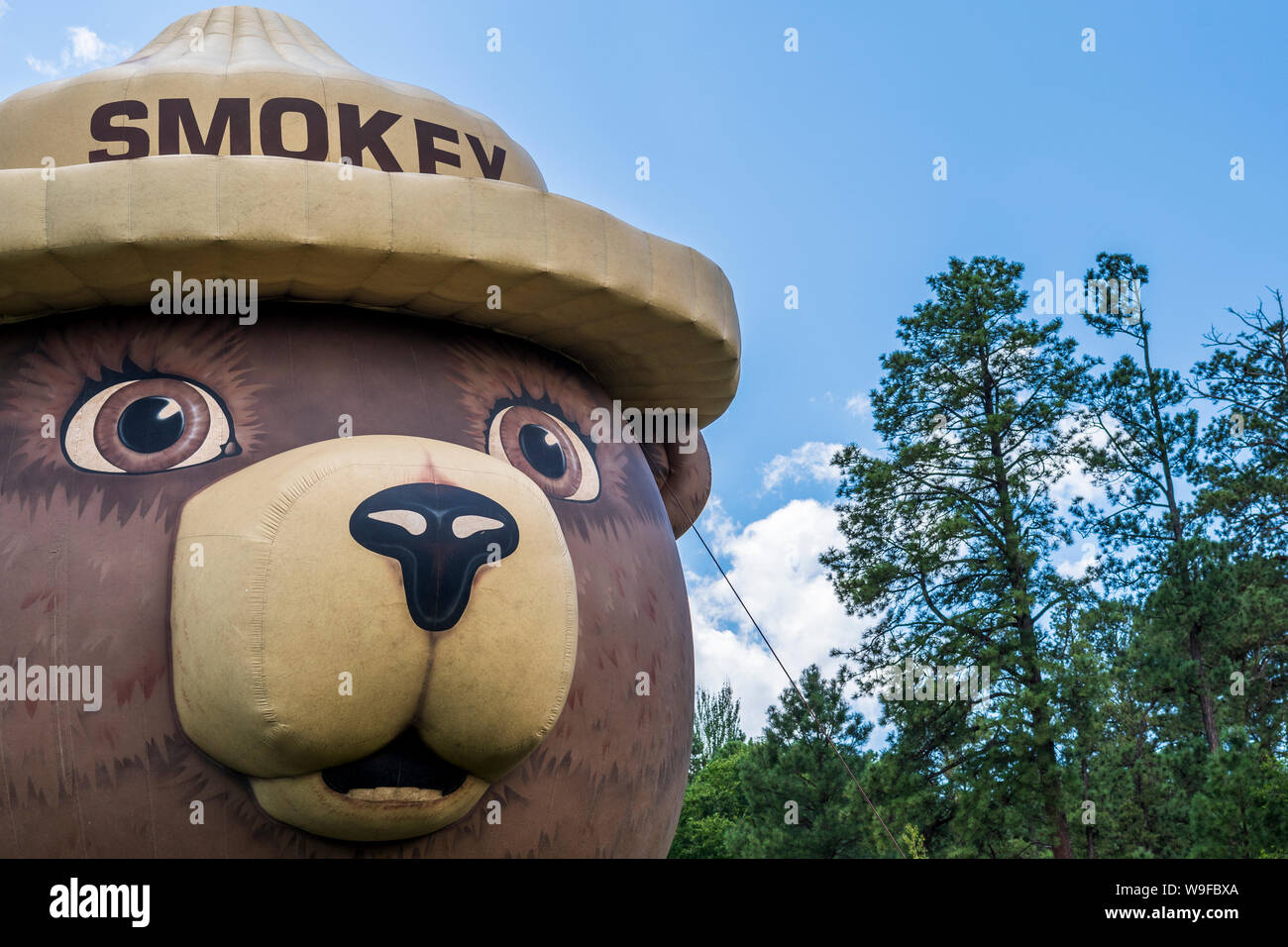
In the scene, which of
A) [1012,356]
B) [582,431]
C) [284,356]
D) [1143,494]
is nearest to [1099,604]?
[1143,494]

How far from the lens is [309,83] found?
17.3 ft

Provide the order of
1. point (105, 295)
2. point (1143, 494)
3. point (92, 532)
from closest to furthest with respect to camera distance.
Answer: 1. point (92, 532)
2. point (105, 295)
3. point (1143, 494)

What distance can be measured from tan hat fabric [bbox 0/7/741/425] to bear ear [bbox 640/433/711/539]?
0.47m

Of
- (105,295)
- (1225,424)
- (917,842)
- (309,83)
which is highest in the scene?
(1225,424)

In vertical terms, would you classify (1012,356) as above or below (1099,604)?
above

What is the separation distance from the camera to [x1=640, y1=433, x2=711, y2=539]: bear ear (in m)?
6.43

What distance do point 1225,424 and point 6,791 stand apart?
16626 millimetres

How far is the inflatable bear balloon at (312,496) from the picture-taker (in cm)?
385

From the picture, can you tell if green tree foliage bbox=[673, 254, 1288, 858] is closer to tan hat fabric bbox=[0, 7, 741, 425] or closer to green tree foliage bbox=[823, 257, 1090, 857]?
green tree foliage bbox=[823, 257, 1090, 857]

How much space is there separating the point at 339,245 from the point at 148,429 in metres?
0.87

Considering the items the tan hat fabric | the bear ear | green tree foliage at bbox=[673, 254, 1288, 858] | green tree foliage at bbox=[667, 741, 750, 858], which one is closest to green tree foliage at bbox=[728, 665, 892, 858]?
green tree foliage at bbox=[673, 254, 1288, 858]

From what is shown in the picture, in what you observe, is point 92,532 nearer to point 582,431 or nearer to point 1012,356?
point 582,431

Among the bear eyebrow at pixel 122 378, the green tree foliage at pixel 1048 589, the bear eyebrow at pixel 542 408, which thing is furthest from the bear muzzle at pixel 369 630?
the green tree foliage at pixel 1048 589
